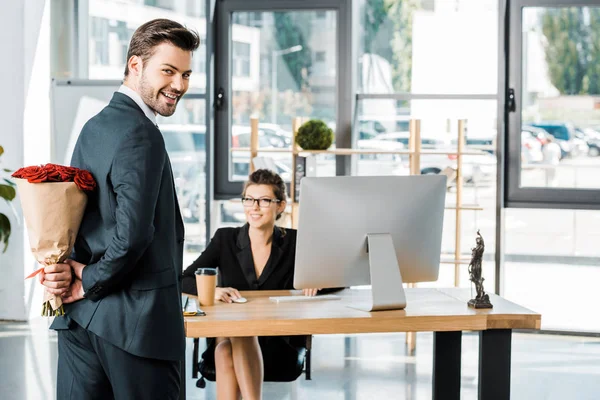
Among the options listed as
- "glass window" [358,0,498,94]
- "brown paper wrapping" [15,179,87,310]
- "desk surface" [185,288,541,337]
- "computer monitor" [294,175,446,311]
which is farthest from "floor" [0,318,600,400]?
"brown paper wrapping" [15,179,87,310]

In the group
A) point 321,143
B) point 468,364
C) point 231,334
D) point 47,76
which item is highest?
point 47,76

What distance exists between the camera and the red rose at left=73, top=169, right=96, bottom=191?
1.94 meters

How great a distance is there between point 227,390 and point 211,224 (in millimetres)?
2918

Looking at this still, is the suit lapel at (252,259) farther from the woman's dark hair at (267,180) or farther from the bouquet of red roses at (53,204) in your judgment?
the bouquet of red roses at (53,204)

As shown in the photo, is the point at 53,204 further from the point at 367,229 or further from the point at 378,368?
the point at 378,368

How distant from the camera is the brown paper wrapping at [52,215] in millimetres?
1917

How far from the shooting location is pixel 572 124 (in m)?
5.84

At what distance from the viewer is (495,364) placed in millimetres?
2955

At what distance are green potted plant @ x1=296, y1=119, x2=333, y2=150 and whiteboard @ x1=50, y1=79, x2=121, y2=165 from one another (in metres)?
1.58

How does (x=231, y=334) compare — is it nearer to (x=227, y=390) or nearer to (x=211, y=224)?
(x=227, y=390)

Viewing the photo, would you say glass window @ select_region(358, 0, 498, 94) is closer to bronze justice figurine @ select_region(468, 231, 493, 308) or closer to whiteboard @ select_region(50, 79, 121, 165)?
whiteboard @ select_region(50, 79, 121, 165)

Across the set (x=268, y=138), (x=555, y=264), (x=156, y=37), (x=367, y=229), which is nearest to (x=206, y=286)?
(x=367, y=229)

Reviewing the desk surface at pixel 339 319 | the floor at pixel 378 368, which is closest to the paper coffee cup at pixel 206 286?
the desk surface at pixel 339 319

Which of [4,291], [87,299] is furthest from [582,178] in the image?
[87,299]
